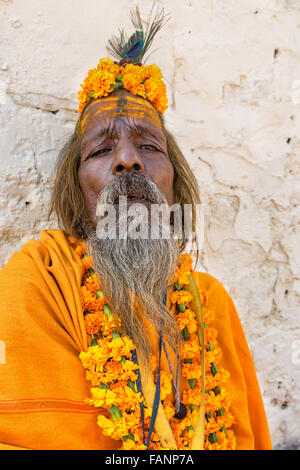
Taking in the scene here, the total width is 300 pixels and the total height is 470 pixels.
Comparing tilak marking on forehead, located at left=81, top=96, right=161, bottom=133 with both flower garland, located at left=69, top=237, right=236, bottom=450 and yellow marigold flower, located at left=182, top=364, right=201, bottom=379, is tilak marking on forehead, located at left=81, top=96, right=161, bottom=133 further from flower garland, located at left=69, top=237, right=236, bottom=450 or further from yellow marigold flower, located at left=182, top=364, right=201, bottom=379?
yellow marigold flower, located at left=182, top=364, right=201, bottom=379

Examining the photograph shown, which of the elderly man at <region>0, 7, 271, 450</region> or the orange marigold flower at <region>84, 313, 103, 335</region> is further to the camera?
the orange marigold flower at <region>84, 313, 103, 335</region>

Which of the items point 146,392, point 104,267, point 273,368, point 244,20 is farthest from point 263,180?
point 146,392

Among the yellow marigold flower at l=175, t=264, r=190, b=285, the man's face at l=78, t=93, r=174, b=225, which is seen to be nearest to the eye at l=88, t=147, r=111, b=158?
the man's face at l=78, t=93, r=174, b=225

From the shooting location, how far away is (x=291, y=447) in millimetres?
2502

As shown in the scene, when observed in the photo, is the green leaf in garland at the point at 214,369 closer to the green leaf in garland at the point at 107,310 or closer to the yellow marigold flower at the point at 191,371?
the yellow marigold flower at the point at 191,371

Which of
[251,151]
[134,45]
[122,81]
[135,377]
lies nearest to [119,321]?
[135,377]

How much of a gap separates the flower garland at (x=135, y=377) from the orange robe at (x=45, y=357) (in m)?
0.05

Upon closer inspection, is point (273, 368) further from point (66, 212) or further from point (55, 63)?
point (55, 63)

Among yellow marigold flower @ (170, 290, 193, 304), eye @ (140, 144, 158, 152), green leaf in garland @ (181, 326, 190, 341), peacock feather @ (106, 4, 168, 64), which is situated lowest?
green leaf in garland @ (181, 326, 190, 341)

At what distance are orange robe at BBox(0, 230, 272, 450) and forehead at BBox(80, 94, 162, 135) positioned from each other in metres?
0.58

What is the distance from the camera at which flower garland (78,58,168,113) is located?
1.88m

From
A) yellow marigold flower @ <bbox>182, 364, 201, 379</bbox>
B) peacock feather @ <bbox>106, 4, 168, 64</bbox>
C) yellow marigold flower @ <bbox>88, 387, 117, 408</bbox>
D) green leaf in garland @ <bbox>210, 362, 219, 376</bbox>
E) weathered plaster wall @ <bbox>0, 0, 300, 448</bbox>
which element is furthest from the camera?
weathered plaster wall @ <bbox>0, 0, 300, 448</bbox>

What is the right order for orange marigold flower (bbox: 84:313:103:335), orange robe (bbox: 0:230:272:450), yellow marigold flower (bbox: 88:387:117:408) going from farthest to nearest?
orange marigold flower (bbox: 84:313:103:335) → yellow marigold flower (bbox: 88:387:117:408) → orange robe (bbox: 0:230:272:450)

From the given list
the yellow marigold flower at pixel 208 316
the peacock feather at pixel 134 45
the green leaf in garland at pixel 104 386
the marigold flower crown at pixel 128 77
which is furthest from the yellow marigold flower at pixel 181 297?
the peacock feather at pixel 134 45
